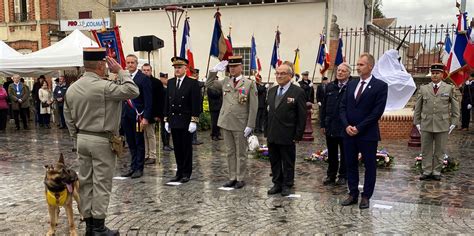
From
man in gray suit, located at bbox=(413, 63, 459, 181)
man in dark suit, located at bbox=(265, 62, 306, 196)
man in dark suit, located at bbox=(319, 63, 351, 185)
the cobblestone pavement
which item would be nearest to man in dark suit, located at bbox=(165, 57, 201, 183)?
the cobblestone pavement

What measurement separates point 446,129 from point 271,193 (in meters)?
3.31

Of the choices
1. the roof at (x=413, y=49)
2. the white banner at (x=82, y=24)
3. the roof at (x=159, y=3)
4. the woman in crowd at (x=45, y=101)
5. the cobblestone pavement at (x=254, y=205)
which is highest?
the roof at (x=159, y=3)

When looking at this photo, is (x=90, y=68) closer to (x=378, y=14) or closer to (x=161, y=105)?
(x=161, y=105)

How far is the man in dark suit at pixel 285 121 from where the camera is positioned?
6386 millimetres

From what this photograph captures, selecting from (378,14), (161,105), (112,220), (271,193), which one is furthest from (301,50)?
(378,14)

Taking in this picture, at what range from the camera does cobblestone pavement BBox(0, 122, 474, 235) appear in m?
5.17

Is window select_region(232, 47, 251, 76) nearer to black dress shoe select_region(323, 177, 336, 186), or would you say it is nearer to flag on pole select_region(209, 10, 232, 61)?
flag on pole select_region(209, 10, 232, 61)

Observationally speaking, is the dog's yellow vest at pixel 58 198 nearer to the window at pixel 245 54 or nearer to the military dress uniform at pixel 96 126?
the military dress uniform at pixel 96 126

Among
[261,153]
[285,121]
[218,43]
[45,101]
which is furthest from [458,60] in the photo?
[45,101]

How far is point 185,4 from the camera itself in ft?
69.0

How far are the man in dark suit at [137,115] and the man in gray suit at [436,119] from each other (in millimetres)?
4849

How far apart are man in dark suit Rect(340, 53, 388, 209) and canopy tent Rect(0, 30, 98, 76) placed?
9.77 meters

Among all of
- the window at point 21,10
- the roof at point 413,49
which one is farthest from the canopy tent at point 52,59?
the roof at point 413,49

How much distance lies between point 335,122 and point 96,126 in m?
3.86
